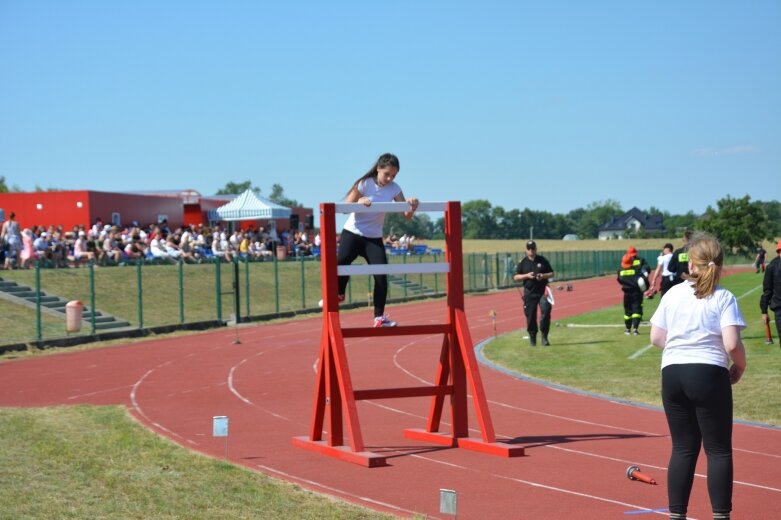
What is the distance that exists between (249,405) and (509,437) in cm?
457

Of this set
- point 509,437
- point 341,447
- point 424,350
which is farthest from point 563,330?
point 341,447

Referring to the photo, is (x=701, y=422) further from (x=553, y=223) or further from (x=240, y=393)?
(x=553, y=223)

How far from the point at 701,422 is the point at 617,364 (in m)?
12.6

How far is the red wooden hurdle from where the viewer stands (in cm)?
1038

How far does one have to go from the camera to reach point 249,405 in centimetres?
1505

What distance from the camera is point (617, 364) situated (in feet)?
62.5

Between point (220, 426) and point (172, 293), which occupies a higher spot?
point (220, 426)

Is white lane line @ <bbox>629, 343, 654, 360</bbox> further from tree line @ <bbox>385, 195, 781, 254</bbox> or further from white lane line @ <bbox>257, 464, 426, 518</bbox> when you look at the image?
tree line @ <bbox>385, 195, 781, 254</bbox>

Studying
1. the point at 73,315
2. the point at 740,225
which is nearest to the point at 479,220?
the point at 740,225

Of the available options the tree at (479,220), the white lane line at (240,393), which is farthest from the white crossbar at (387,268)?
the tree at (479,220)

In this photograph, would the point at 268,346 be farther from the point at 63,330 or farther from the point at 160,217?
the point at 160,217

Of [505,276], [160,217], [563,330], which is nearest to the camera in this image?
[563,330]

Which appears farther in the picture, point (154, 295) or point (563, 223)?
point (563, 223)

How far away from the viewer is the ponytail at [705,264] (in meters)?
6.64
